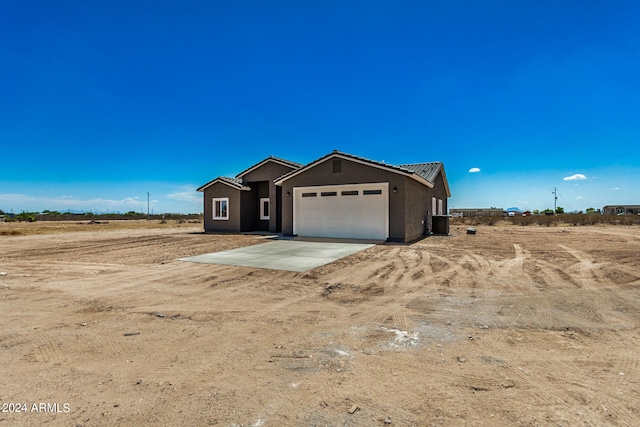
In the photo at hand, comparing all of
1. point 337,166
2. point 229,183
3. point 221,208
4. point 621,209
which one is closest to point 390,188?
point 337,166

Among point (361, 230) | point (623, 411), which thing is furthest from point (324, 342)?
point (361, 230)

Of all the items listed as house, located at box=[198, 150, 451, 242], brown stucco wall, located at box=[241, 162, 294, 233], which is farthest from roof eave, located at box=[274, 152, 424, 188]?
brown stucco wall, located at box=[241, 162, 294, 233]

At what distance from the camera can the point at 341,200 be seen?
15.3 metres

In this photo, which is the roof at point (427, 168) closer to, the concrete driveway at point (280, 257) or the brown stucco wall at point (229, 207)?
the concrete driveway at point (280, 257)

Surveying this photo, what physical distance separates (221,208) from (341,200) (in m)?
9.74

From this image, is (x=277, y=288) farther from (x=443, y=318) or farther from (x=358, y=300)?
(x=443, y=318)

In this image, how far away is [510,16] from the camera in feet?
38.0

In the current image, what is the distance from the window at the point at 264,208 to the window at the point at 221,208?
91.5 inches

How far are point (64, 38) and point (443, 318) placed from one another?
59.4 ft

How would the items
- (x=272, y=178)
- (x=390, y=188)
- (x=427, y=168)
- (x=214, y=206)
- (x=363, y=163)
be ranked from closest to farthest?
(x=390, y=188), (x=363, y=163), (x=272, y=178), (x=427, y=168), (x=214, y=206)

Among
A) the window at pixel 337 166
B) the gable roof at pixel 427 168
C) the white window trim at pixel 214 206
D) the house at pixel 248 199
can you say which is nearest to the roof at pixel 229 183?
the house at pixel 248 199

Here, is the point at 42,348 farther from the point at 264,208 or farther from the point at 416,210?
the point at 264,208

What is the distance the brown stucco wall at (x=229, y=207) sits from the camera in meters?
20.2

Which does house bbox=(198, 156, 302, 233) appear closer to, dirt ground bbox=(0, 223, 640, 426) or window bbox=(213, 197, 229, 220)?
window bbox=(213, 197, 229, 220)
